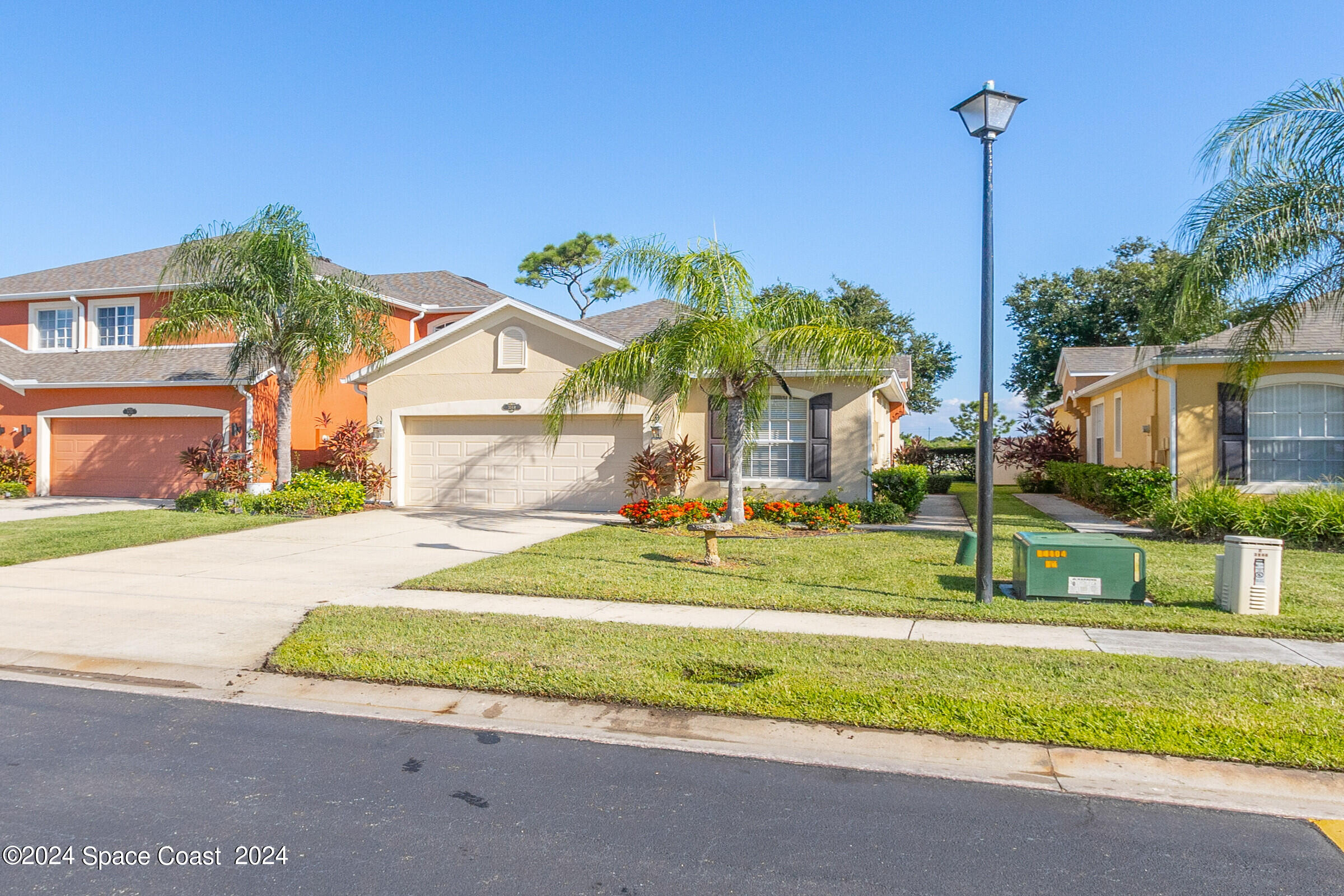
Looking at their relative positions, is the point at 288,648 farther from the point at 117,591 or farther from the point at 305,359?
the point at 305,359

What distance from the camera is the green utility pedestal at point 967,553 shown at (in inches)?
431

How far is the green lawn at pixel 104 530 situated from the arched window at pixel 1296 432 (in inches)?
687

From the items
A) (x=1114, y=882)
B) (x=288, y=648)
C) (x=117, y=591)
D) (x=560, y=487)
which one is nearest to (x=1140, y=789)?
(x=1114, y=882)

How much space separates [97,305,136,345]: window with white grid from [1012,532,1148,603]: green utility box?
23.1 meters

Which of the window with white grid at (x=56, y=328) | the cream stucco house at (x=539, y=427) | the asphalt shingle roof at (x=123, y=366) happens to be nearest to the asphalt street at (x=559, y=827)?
the cream stucco house at (x=539, y=427)

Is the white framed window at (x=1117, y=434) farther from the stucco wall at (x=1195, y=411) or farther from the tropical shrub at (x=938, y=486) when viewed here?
the tropical shrub at (x=938, y=486)

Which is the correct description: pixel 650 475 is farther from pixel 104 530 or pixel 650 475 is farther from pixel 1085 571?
pixel 1085 571

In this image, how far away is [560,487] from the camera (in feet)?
61.1

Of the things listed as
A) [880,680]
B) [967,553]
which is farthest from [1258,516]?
[880,680]

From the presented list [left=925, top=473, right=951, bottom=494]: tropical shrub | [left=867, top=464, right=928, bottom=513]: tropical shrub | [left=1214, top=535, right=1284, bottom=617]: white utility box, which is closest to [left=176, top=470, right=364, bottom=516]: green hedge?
[left=867, top=464, right=928, bottom=513]: tropical shrub

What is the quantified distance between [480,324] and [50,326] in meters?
13.9

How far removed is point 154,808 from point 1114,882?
441 cm

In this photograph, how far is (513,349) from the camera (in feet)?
60.6

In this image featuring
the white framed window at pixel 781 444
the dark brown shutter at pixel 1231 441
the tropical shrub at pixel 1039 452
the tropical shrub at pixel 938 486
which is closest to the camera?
the dark brown shutter at pixel 1231 441
